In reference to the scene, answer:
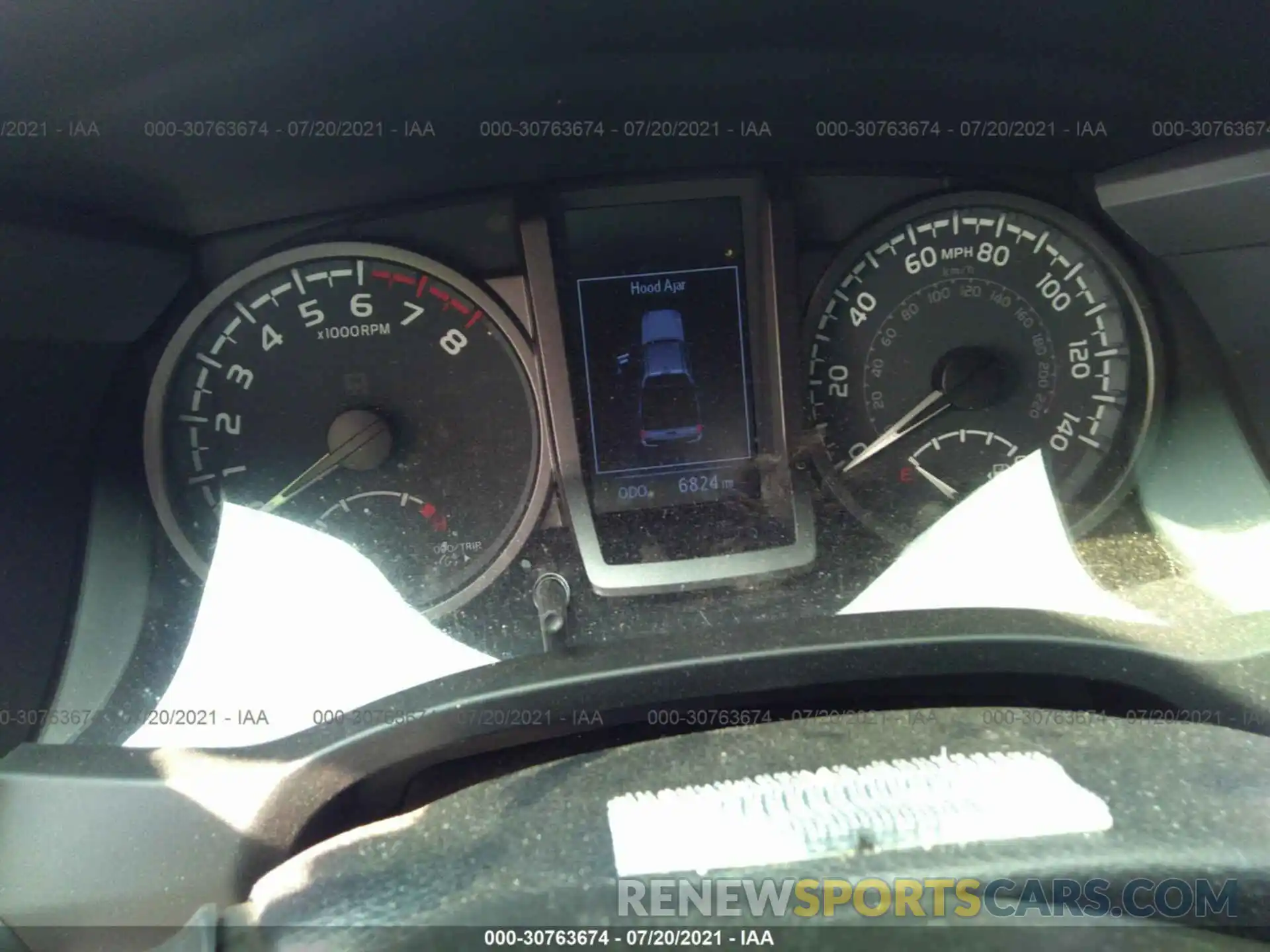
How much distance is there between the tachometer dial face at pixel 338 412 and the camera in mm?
2113

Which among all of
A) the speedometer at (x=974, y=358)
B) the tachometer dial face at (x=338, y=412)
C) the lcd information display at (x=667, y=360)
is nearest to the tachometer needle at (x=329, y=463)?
the tachometer dial face at (x=338, y=412)

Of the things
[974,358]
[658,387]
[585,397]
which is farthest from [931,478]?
[585,397]

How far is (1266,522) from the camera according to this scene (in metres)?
1.95

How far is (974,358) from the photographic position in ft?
7.16

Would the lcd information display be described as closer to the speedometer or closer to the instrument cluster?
the instrument cluster

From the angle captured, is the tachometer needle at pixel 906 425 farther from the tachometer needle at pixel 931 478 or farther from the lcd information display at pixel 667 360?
the lcd information display at pixel 667 360

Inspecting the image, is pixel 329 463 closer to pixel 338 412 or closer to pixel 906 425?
pixel 338 412

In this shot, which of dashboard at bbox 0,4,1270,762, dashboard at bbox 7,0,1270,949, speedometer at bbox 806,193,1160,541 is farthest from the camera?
speedometer at bbox 806,193,1160,541

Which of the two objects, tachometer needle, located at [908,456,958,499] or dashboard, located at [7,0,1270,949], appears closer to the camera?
dashboard, located at [7,0,1270,949]

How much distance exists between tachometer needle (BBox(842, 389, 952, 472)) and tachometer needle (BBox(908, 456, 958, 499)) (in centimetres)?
6

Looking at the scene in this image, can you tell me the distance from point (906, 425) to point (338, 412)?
43.7 inches

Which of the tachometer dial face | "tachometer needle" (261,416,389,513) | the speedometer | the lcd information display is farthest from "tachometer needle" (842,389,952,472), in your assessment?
"tachometer needle" (261,416,389,513)

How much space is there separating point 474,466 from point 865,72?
100 cm

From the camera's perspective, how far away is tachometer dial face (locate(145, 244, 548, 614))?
A: 2.11m
